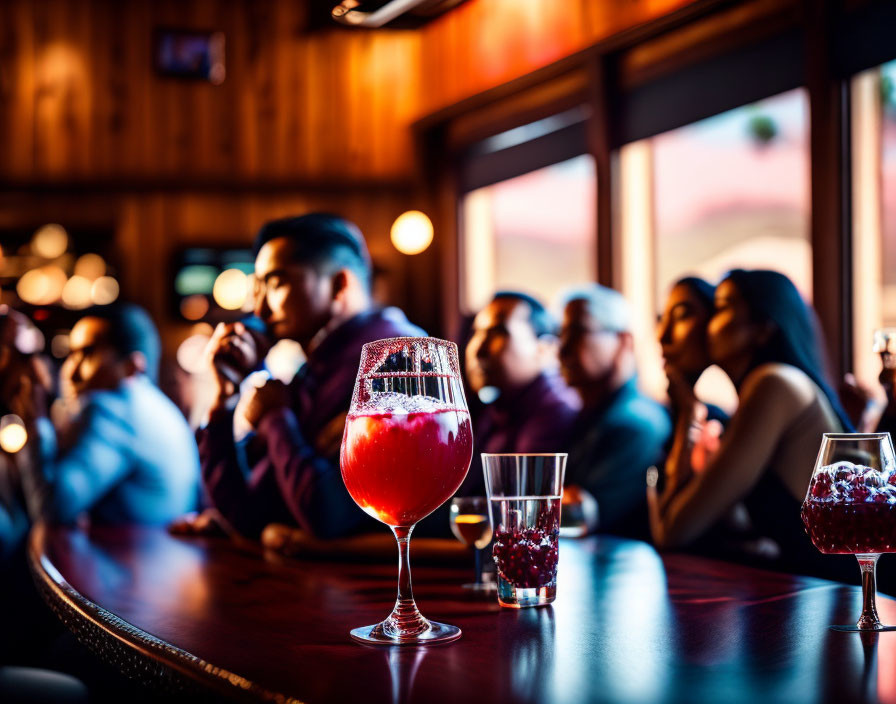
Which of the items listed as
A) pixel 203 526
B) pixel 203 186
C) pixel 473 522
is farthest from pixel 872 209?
pixel 203 186

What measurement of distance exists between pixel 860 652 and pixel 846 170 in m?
3.30

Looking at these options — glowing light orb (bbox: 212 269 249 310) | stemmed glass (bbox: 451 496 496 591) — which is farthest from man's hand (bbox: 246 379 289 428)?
glowing light orb (bbox: 212 269 249 310)

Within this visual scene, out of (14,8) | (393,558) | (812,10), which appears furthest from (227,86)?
(393,558)

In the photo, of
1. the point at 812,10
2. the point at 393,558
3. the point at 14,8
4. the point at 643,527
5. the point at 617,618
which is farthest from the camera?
the point at 14,8

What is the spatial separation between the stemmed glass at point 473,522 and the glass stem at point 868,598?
470mm

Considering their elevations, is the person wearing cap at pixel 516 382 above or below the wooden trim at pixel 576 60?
below

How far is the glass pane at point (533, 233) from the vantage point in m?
5.72

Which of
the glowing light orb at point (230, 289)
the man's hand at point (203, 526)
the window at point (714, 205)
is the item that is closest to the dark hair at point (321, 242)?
the man's hand at point (203, 526)

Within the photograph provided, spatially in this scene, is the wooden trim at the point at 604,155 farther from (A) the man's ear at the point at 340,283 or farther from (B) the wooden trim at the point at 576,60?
(A) the man's ear at the point at 340,283

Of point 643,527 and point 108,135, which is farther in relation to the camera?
point 108,135

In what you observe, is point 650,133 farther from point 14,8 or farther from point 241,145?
point 14,8

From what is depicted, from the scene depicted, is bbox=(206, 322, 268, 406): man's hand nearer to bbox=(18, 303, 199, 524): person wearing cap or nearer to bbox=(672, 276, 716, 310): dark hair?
bbox=(18, 303, 199, 524): person wearing cap

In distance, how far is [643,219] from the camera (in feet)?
17.3

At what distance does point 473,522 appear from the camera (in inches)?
56.2
